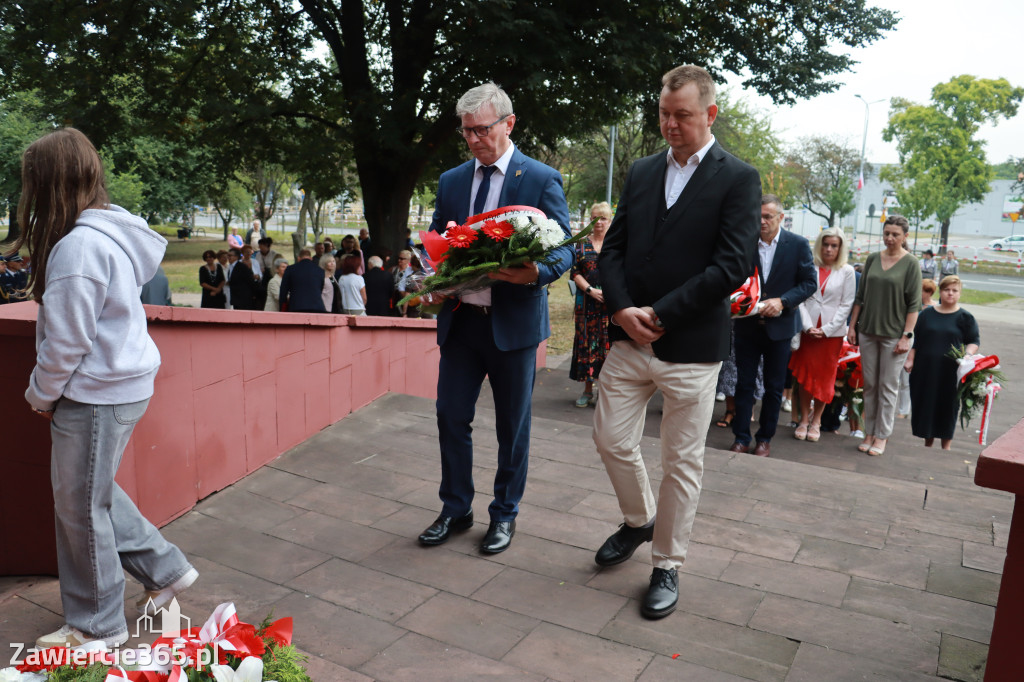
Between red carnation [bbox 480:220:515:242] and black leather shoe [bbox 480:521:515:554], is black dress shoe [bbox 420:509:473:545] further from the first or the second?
red carnation [bbox 480:220:515:242]

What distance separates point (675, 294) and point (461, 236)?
92cm

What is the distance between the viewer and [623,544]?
11.5ft

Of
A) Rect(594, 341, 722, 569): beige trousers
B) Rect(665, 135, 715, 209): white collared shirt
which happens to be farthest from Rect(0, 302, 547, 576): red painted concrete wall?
Rect(665, 135, 715, 209): white collared shirt

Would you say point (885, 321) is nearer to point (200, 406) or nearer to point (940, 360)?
point (940, 360)

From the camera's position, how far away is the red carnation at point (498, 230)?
10.7 feet

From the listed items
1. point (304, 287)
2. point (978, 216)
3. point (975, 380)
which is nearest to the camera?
point (975, 380)

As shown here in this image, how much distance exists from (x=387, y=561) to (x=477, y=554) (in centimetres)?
41

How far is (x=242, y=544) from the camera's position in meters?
3.73

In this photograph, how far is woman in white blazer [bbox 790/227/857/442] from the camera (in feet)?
22.2

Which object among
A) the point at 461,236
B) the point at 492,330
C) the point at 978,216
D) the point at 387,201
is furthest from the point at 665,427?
the point at 978,216

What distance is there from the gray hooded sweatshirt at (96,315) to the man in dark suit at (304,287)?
774 cm

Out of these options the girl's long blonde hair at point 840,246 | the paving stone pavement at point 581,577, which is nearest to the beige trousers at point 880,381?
the girl's long blonde hair at point 840,246

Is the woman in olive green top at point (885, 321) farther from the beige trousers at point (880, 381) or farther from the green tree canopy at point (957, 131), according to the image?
the green tree canopy at point (957, 131)

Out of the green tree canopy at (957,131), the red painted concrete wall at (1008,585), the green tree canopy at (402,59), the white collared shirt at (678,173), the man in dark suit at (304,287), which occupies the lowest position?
the man in dark suit at (304,287)
